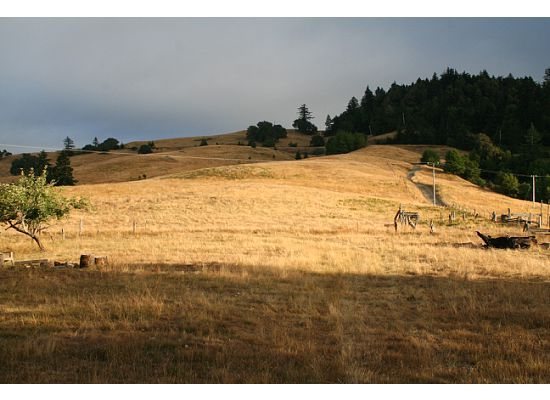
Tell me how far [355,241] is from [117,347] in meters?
20.4

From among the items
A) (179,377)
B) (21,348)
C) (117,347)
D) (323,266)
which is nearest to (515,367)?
(179,377)

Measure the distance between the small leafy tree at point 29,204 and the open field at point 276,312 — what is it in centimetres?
145

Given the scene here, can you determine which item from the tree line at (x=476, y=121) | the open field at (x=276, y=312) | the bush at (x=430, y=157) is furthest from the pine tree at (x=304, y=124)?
the open field at (x=276, y=312)

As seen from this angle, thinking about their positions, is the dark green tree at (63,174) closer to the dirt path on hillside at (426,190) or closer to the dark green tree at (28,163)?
the dark green tree at (28,163)

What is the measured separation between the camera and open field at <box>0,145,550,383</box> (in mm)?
6520

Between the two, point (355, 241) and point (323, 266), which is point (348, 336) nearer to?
point (323, 266)

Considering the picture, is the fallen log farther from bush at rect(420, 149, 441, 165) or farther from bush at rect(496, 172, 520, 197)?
bush at rect(420, 149, 441, 165)

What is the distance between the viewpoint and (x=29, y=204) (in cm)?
2322

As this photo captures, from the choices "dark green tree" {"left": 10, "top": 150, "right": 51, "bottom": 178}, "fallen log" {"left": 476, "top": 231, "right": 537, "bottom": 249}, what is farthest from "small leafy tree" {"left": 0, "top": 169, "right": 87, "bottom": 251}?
"dark green tree" {"left": 10, "top": 150, "right": 51, "bottom": 178}

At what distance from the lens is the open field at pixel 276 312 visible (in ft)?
21.4

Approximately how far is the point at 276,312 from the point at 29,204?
18.1 m

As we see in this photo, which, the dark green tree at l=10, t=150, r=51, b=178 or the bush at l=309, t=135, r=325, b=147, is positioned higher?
the bush at l=309, t=135, r=325, b=147

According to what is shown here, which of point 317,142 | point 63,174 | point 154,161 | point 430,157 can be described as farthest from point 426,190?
point 317,142

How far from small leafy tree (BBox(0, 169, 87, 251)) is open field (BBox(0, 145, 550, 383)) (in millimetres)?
1453
